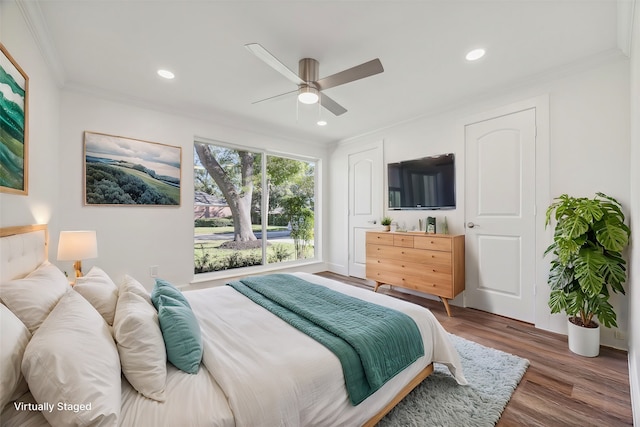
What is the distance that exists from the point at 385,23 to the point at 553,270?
2622 millimetres

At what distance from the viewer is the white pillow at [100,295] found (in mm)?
1352

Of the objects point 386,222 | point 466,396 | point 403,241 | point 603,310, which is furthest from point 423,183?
point 466,396

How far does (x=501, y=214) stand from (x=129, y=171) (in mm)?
4336

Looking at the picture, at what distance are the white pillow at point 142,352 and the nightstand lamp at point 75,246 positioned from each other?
152 cm

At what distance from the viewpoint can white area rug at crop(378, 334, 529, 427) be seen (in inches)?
61.4

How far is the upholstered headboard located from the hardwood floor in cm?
286

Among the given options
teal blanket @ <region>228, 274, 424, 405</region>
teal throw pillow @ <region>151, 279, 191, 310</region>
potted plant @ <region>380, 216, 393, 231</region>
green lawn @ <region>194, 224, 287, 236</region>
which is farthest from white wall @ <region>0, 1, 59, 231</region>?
potted plant @ <region>380, 216, 393, 231</region>

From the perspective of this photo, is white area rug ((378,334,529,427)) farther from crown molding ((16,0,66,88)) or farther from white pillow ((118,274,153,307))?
crown molding ((16,0,66,88))

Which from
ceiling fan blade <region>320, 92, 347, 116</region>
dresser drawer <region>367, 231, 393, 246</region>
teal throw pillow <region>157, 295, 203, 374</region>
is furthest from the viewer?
dresser drawer <region>367, 231, 393, 246</region>

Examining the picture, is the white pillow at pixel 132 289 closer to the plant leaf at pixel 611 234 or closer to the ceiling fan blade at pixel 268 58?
the ceiling fan blade at pixel 268 58

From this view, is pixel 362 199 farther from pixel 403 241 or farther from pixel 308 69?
pixel 308 69

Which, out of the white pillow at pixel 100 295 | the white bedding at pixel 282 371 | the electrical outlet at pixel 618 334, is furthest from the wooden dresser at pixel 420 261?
the white pillow at pixel 100 295

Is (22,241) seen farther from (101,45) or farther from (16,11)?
(101,45)

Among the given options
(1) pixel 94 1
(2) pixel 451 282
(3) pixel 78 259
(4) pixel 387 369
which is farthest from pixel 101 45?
(2) pixel 451 282
